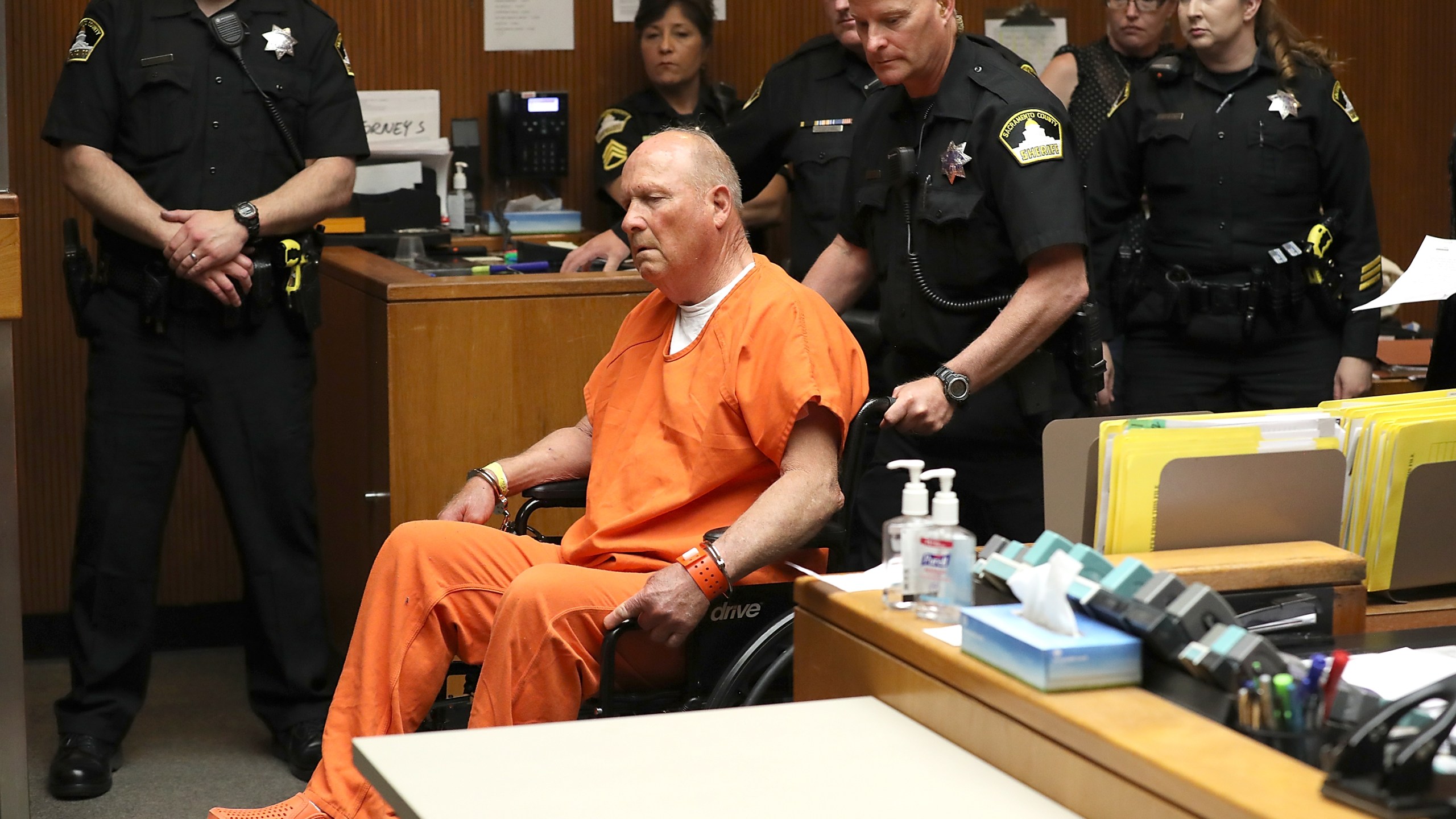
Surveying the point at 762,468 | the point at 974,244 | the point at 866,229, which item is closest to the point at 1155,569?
the point at 762,468

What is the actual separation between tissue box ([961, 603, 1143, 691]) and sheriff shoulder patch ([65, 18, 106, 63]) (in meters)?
2.54

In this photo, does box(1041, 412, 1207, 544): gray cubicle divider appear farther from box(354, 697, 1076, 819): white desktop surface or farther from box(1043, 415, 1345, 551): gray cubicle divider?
box(354, 697, 1076, 819): white desktop surface

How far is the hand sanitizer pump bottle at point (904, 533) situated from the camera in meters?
1.66

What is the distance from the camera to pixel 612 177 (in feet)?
14.6

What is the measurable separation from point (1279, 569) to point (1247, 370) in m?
1.92

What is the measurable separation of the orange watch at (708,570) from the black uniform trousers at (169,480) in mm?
1487

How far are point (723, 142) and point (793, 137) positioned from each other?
16 cm

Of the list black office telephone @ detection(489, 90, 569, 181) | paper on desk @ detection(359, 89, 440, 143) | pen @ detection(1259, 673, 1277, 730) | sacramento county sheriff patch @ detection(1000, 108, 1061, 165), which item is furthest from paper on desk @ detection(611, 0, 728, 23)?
pen @ detection(1259, 673, 1277, 730)

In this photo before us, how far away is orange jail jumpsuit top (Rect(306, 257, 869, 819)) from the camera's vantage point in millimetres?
2197

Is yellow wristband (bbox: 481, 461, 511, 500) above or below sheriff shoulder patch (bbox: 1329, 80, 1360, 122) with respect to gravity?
below

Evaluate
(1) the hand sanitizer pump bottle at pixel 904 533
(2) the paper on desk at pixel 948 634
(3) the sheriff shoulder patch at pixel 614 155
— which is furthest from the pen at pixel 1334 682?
(3) the sheriff shoulder patch at pixel 614 155

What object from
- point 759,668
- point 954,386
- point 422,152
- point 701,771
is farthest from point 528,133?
point 701,771

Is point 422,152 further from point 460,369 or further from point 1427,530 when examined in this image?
point 1427,530

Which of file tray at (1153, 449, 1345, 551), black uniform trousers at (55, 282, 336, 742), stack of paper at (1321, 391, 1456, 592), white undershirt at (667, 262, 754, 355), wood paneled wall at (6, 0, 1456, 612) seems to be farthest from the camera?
wood paneled wall at (6, 0, 1456, 612)
